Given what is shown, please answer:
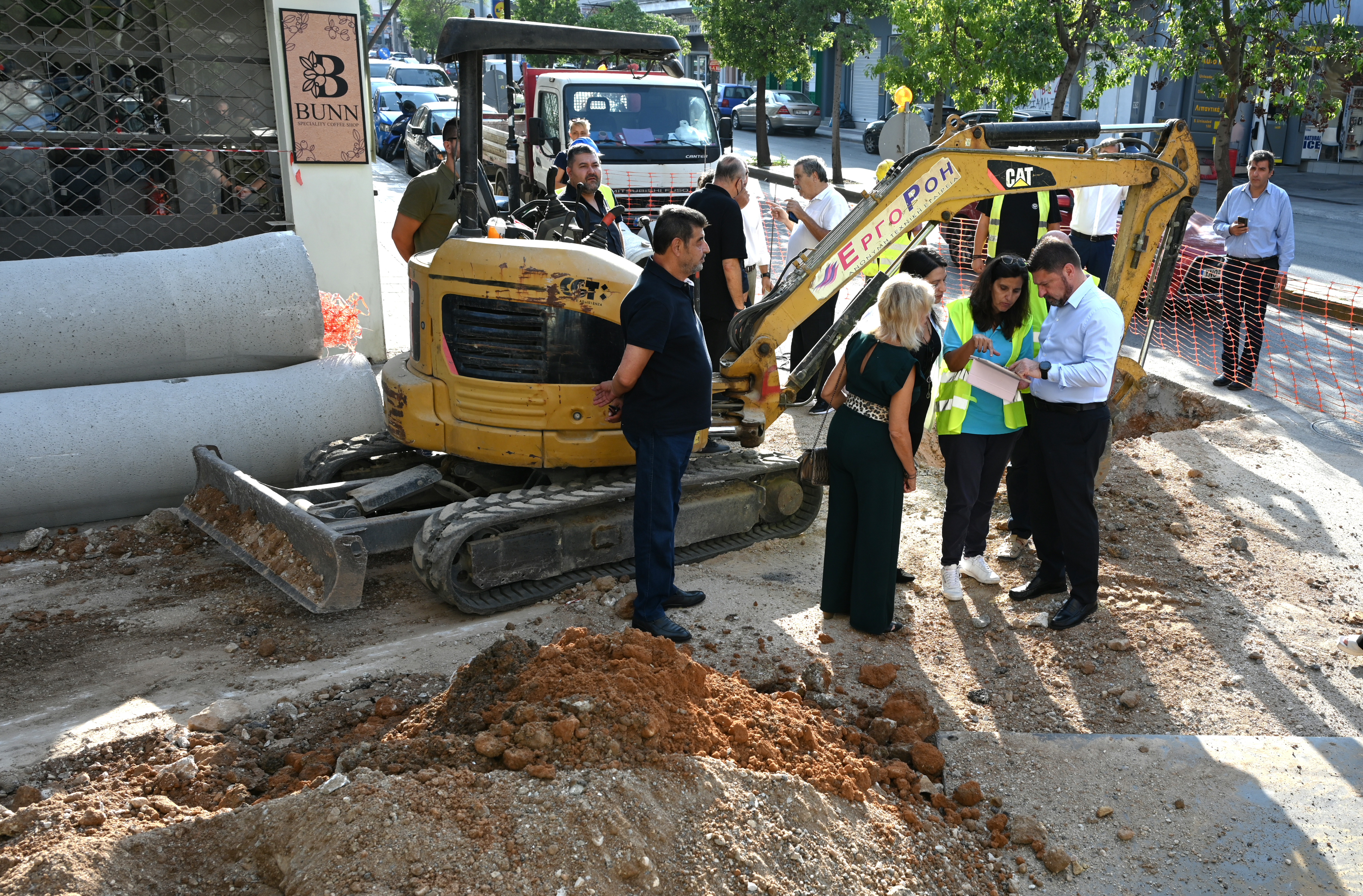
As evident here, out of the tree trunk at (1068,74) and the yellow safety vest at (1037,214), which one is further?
the tree trunk at (1068,74)

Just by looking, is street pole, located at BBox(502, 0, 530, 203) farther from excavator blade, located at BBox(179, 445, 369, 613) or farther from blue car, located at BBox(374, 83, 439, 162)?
blue car, located at BBox(374, 83, 439, 162)

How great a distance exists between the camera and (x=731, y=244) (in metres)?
7.62

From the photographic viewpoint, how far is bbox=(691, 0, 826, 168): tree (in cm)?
2412

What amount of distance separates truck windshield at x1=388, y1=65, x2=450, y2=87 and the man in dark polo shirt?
29.0m

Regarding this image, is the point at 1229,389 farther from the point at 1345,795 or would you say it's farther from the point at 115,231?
the point at 115,231

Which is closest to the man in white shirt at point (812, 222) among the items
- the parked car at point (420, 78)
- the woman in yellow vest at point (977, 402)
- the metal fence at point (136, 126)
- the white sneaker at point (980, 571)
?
the white sneaker at point (980, 571)

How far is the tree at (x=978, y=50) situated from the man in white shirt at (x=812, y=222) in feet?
23.7

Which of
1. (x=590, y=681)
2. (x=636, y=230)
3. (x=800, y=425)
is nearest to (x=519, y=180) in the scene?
(x=636, y=230)

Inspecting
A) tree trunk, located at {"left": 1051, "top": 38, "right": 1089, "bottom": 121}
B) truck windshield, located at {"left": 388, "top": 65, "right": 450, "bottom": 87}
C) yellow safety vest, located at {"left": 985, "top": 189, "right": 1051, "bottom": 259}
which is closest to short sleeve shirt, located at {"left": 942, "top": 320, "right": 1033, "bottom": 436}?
yellow safety vest, located at {"left": 985, "top": 189, "right": 1051, "bottom": 259}

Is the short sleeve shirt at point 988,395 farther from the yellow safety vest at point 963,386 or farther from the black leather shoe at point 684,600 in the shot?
the black leather shoe at point 684,600

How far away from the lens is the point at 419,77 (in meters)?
32.5

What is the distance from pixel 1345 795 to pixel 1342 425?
5327 millimetres

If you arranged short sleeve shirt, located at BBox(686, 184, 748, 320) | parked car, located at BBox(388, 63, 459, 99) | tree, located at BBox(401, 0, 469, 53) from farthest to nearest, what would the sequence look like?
1. tree, located at BBox(401, 0, 469, 53)
2. parked car, located at BBox(388, 63, 459, 99)
3. short sleeve shirt, located at BBox(686, 184, 748, 320)

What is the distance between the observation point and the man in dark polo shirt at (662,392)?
4980 millimetres
